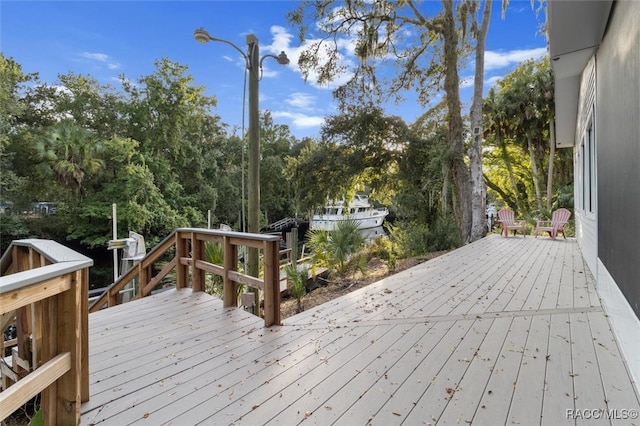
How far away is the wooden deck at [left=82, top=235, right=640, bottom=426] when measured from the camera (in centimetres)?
179

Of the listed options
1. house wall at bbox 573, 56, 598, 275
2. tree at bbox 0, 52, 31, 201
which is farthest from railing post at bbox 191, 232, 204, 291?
tree at bbox 0, 52, 31, 201

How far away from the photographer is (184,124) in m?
18.3

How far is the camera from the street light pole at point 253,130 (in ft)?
15.3

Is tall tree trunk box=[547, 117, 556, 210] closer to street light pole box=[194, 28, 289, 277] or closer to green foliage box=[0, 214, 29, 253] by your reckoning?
street light pole box=[194, 28, 289, 277]

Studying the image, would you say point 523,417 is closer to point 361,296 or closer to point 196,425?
point 196,425

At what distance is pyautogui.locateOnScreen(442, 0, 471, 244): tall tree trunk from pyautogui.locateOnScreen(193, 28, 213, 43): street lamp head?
7.37 meters

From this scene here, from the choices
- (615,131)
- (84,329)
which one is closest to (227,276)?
(84,329)

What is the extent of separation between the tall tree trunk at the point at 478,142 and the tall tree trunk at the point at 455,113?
0.25 metres

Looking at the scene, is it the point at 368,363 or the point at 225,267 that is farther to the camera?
the point at 225,267

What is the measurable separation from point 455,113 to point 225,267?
8.72m

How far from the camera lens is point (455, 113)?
9812 mm

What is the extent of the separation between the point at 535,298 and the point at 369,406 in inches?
113

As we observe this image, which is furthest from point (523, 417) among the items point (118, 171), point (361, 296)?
point (118, 171)

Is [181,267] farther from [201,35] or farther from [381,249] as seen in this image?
[381,249]
